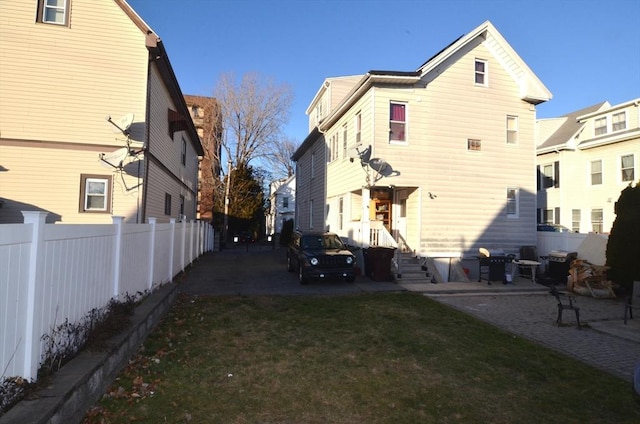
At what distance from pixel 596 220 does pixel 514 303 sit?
1712 centimetres

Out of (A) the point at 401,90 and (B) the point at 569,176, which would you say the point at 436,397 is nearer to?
(A) the point at 401,90

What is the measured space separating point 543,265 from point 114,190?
617 inches

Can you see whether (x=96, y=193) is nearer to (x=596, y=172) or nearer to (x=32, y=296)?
(x=32, y=296)

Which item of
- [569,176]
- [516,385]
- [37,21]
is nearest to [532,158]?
[569,176]

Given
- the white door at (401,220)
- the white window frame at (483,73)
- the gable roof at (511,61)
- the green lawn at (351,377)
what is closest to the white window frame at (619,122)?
the gable roof at (511,61)

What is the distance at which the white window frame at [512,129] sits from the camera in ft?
52.2

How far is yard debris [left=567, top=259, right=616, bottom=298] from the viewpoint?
11547 millimetres

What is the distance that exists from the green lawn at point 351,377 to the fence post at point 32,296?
74 centimetres

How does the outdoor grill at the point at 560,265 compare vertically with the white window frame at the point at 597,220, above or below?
below

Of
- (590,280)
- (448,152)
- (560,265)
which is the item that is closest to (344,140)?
(448,152)

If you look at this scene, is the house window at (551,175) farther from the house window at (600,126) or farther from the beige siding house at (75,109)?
the beige siding house at (75,109)

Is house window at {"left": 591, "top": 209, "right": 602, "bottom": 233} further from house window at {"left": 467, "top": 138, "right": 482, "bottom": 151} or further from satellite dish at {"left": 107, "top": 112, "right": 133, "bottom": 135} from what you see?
satellite dish at {"left": 107, "top": 112, "right": 133, "bottom": 135}

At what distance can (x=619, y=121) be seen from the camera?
74.9ft

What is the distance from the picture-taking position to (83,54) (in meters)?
11.8
